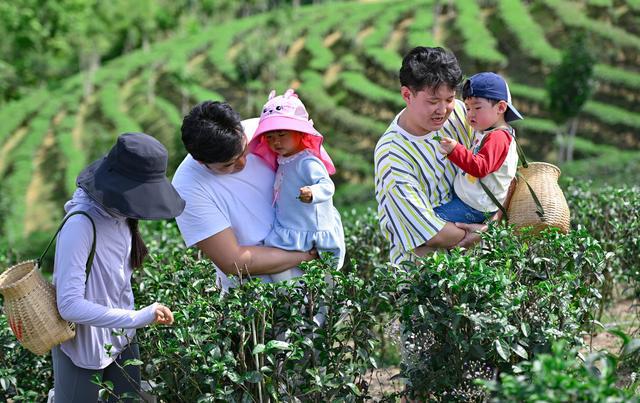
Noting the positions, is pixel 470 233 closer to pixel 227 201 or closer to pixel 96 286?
pixel 227 201

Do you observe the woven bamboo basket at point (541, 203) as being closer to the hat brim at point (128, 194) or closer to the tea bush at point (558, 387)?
the tea bush at point (558, 387)

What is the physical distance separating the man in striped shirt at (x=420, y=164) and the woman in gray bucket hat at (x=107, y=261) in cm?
93

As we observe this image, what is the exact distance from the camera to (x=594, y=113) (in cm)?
2216

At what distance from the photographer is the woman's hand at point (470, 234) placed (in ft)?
12.1

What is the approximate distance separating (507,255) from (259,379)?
3.55 feet

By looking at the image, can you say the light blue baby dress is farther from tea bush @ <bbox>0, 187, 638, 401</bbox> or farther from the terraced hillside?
the terraced hillside

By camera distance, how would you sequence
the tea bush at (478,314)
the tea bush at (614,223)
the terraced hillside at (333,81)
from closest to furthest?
the tea bush at (478,314) < the tea bush at (614,223) < the terraced hillside at (333,81)

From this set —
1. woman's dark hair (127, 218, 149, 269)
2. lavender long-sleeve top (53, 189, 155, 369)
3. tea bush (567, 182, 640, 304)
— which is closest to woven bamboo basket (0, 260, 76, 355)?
lavender long-sleeve top (53, 189, 155, 369)

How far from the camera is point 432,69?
11.4 feet

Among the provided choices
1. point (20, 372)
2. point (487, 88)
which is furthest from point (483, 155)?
point (20, 372)

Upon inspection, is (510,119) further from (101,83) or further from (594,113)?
(101,83)

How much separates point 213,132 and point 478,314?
120cm

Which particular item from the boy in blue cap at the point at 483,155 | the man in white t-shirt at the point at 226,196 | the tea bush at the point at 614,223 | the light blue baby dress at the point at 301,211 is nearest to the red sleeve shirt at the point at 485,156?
the boy in blue cap at the point at 483,155

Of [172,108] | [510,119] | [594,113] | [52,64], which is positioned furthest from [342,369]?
[52,64]
